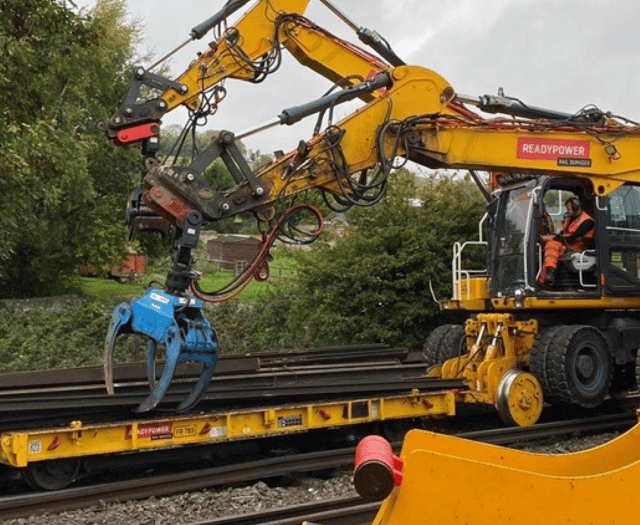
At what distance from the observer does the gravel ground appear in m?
7.11

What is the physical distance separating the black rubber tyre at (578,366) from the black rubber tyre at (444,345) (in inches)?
66.8

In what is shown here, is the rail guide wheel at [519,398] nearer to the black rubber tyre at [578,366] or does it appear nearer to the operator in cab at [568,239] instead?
the black rubber tyre at [578,366]

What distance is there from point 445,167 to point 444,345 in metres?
3.46

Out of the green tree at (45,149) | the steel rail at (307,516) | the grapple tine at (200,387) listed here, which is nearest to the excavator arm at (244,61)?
the grapple tine at (200,387)

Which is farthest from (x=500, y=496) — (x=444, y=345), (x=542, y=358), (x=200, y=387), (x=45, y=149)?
(x=45, y=149)

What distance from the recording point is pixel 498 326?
11.2 m

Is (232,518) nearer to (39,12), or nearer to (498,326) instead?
(498,326)

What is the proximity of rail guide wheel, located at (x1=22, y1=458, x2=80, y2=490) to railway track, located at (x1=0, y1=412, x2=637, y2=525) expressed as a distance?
143 mm

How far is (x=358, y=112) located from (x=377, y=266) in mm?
7939

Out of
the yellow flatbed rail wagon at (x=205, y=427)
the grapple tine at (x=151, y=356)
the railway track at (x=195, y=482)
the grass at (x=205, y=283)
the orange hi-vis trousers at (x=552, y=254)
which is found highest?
the grass at (x=205, y=283)

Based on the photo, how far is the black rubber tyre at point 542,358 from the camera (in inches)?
417

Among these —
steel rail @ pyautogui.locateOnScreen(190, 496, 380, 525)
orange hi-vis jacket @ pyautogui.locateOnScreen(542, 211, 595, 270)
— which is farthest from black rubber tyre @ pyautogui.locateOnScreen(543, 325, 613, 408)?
steel rail @ pyautogui.locateOnScreen(190, 496, 380, 525)

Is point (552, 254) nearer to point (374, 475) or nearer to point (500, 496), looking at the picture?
point (500, 496)

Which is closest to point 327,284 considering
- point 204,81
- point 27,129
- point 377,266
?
point 377,266
